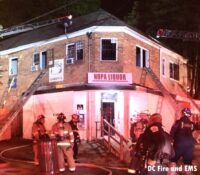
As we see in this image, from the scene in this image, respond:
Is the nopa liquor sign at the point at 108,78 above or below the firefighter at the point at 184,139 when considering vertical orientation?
above

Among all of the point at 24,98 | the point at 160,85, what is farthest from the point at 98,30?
the point at 24,98

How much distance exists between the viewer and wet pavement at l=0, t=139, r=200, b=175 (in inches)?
512

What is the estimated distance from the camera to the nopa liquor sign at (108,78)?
2162cm

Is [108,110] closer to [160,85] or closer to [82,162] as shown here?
[160,85]

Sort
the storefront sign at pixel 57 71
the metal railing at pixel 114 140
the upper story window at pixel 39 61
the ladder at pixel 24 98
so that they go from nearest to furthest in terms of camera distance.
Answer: the metal railing at pixel 114 140, the storefront sign at pixel 57 71, the ladder at pixel 24 98, the upper story window at pixel 39 61

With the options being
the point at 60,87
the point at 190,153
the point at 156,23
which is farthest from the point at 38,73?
the point at 190,153

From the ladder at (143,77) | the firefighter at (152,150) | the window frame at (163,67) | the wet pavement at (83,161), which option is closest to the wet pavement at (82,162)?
the wet pavement at (83,161)

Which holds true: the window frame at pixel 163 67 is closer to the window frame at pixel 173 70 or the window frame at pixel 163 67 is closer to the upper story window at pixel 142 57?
the window frame at pixel 173 70

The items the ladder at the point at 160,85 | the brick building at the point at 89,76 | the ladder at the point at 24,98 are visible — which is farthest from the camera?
the ladder at the point at 160,85

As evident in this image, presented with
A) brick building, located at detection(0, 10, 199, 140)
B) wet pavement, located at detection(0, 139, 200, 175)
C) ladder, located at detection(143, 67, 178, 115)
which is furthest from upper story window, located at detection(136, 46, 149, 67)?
wet pavement, located at detection(0, 139, 200, 175)

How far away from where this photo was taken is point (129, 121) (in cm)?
2230

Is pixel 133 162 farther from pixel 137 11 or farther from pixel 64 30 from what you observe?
pixel 137 11

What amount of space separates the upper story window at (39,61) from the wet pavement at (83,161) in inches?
203

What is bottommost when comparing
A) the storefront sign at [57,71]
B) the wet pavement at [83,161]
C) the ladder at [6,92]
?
the wet pavement at [83,161]
